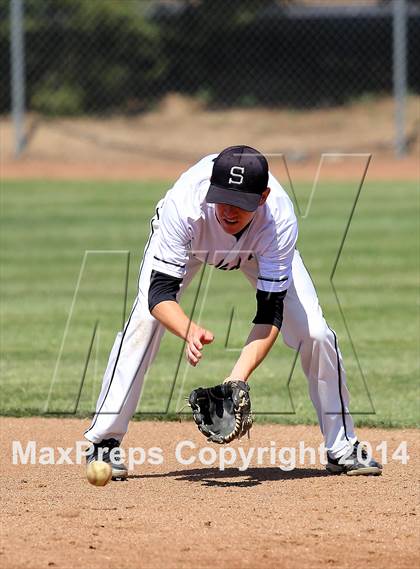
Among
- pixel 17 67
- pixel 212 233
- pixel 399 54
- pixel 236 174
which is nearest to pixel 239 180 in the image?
pixel 236 174

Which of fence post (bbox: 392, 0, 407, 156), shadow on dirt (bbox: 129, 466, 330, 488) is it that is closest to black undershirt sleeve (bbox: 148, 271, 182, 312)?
shadow on dirt (bbox: 129, 466, 330, 488)

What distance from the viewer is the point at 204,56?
67.9 feet

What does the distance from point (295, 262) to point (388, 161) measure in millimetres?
13019

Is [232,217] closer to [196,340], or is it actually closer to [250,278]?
[196,340]

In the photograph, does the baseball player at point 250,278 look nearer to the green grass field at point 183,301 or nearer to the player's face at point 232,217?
the player's face at point 232,217

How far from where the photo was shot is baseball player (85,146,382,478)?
513 cm

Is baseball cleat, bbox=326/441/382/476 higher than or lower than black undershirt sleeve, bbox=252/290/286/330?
lower

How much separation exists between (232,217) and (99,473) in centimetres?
136

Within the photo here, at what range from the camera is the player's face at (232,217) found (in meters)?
5.09

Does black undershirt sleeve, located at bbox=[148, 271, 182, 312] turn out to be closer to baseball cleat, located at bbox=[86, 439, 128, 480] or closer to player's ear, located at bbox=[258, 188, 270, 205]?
player's ear, located at bbox=[258, 188, 270, 205]

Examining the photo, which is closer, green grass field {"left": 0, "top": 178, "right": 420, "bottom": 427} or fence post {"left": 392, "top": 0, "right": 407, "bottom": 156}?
green grass field {"left": 0, "top": 178, "right": 420, "bottom": 427}

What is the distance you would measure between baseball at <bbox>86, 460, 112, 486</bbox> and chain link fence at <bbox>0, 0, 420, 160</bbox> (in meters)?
14.8

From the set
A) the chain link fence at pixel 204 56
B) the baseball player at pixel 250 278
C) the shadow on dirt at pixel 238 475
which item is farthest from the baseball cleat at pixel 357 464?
the chain link fence at pixel 204 56

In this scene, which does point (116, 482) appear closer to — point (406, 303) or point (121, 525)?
point (121, 525)
